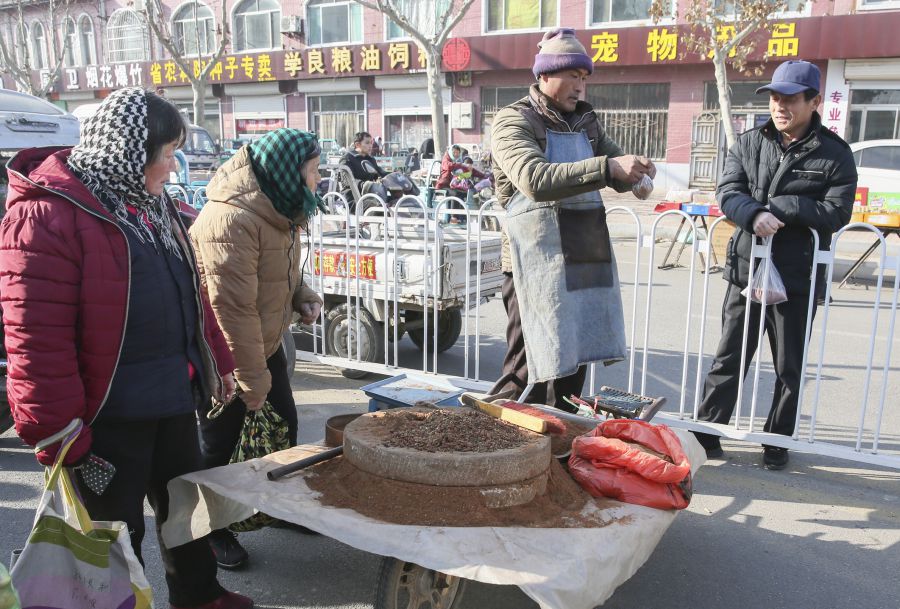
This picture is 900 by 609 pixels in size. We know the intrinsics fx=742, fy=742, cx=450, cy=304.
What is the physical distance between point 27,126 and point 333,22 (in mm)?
22036

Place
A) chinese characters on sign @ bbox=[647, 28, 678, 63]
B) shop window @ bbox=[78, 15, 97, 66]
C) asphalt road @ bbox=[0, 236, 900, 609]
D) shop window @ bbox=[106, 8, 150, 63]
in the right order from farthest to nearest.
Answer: shop window @ bbox=[78, 15, 97, 66] < shop window @ bbox=[106, 8, 150, 63] < chinese characters on sign @ bbox=[647, 28, 678, 63] < asphalt road @ bbox=[0, 236, 900, 609]

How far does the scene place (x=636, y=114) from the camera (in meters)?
21.2

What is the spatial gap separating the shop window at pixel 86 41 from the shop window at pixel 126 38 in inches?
52.3

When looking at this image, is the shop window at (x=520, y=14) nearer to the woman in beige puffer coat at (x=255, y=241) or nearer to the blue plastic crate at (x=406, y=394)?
the blue plastic crate at (x=406, y=394)

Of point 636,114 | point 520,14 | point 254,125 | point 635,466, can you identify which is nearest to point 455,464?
point 635,466

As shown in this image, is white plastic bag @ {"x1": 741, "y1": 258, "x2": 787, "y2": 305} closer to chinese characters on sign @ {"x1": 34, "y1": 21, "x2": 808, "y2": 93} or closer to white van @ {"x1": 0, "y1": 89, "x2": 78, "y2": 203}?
white van @ {"x1": 0, "y1": 89, "x2": 78, "y2": 203}

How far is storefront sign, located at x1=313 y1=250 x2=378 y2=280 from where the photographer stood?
5.54 m

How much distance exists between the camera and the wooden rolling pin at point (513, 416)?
2803 millimetres

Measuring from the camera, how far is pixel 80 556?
1.99 metres

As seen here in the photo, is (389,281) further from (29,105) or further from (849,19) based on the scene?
(849,19)

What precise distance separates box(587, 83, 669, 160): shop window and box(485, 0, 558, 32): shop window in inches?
106

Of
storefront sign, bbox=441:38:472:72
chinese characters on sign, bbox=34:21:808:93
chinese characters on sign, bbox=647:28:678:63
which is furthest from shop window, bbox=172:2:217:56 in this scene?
chinese characters on sign, bbox=647:28:678:63

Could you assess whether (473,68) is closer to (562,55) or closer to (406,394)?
(562,55)

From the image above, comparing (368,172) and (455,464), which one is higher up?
(368,172)
